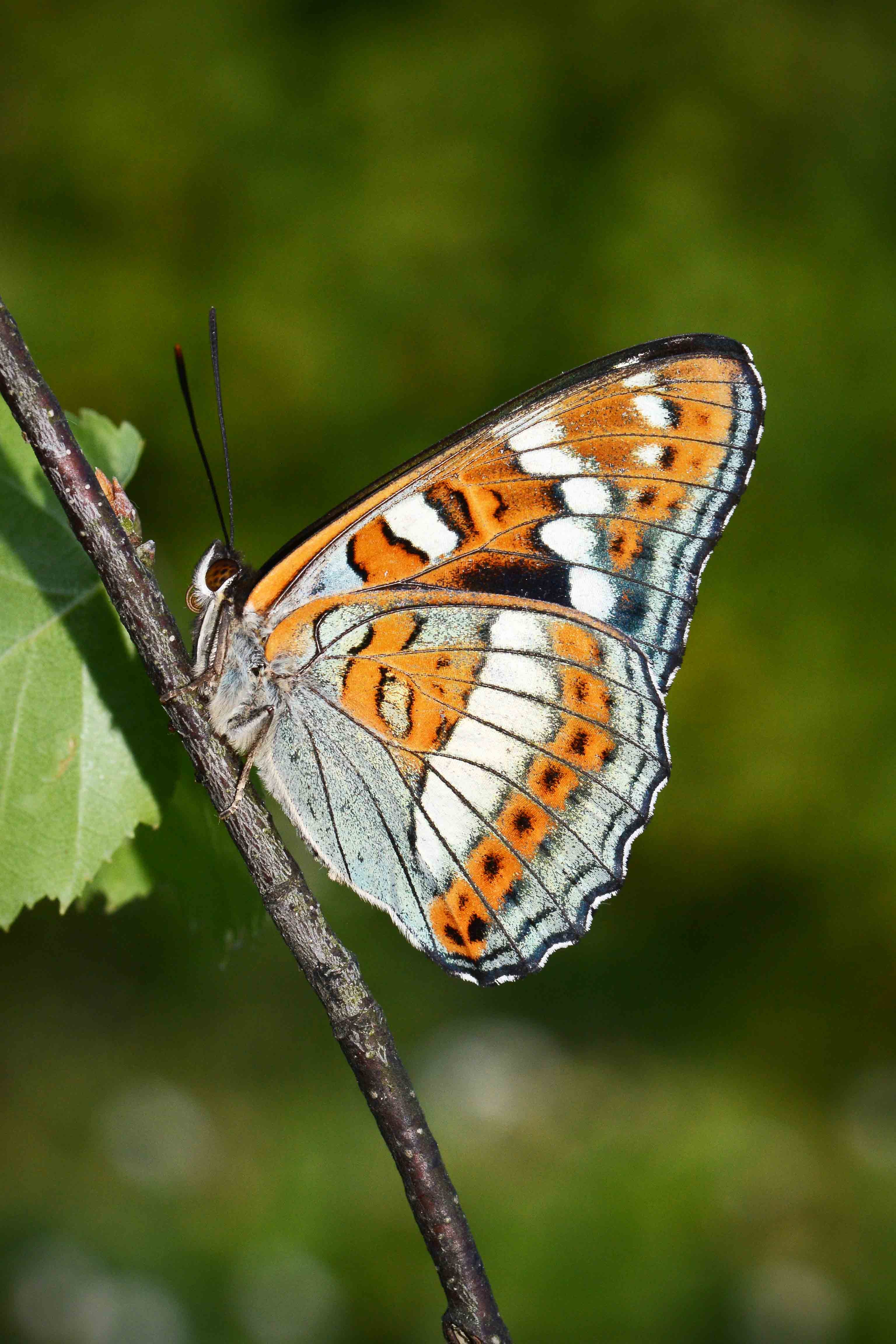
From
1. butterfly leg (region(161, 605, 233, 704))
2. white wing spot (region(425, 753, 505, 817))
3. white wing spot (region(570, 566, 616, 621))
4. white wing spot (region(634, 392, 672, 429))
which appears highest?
white wing spot (region(634, 392, 672, 429))

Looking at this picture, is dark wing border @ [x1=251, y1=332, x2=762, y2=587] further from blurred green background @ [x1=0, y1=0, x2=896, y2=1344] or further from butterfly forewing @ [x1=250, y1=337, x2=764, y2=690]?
blurred green background @ [x1=0, y1=0, x2=896, y2=1344]

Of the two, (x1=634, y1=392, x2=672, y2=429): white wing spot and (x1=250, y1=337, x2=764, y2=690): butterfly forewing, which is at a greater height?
(x1=634, y1=392, x2=672, y2=429): white wing spot

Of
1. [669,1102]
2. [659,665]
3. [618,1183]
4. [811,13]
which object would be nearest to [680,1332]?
[618,1183]

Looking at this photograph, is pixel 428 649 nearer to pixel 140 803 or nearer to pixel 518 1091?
pixel 140 803

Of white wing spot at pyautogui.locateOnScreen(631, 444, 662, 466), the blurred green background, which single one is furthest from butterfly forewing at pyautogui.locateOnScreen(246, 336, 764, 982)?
the blurred green background

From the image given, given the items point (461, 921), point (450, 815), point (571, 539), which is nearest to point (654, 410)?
point (571, 539)

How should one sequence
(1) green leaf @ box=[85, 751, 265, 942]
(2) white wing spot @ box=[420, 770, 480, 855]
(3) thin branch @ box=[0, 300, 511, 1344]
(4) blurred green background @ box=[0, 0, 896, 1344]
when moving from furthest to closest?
(4) blurred green background @ box=[0, 0, 896, 1344]
(2) white wing spot @ box=[420, 770, 480, 855]
(1) green leaf @ box=[85, 751, 265, 942]
(3) thin branch @ box=[0, 300, 511, 1344]

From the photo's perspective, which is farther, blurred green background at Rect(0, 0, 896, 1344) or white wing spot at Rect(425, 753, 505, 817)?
blurred green background at Rect(0, 0, 896, 1344)
